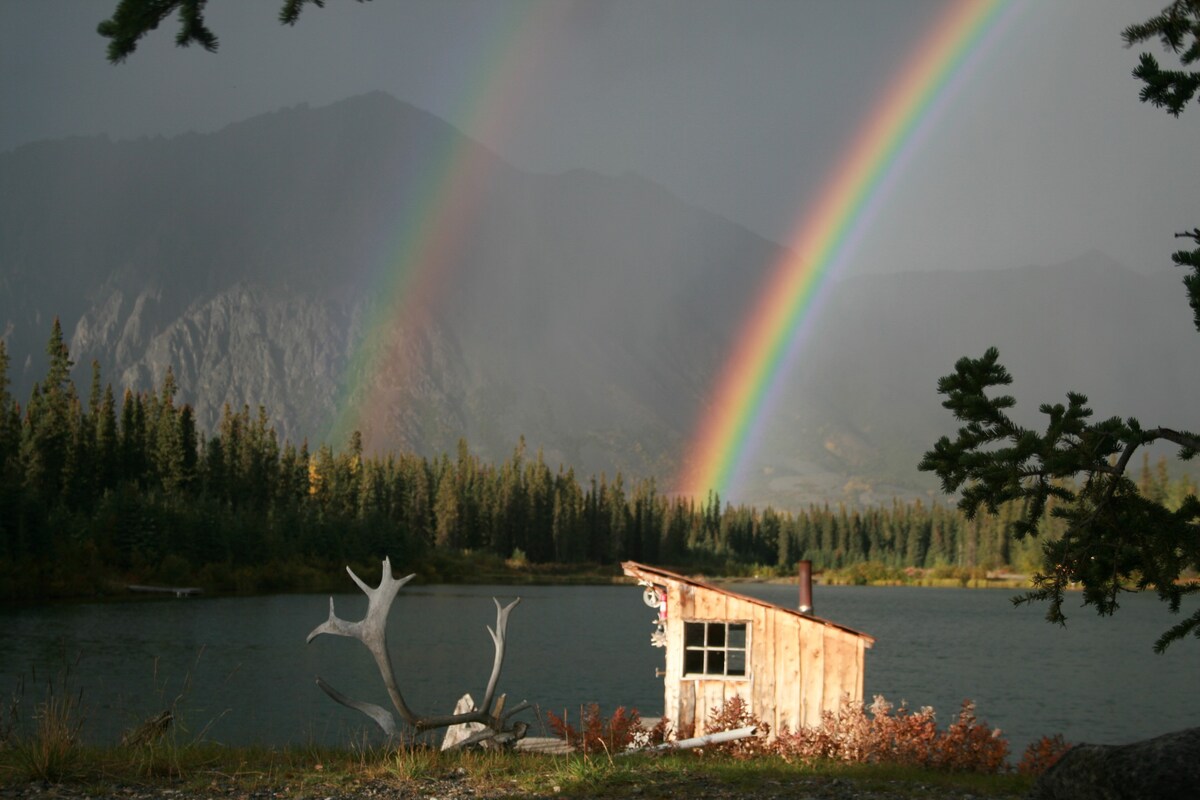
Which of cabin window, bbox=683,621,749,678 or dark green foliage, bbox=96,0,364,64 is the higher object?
dark green foliage, bbox=96,0,364,64

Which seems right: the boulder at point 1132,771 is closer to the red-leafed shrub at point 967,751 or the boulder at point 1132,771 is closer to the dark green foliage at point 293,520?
the dark green foliage at point 293,520

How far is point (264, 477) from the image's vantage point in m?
111

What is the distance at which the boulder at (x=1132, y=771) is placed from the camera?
7281 mm

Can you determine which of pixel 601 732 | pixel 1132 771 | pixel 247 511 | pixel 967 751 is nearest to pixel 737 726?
pixel 601 732

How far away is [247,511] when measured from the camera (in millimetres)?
93438

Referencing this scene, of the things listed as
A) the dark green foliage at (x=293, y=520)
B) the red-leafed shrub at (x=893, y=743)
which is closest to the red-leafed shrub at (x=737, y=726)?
the red-leafed shrub at (x=893, y=743)

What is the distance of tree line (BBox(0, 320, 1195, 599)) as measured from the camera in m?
73.2

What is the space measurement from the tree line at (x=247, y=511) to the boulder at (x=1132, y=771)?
45.7 feet

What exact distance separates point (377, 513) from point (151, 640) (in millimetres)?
66618

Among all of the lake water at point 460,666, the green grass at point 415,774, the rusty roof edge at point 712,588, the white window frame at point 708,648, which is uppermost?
the rusty roof edge at point 712,588

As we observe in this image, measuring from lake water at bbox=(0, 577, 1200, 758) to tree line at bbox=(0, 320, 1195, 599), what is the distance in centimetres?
755

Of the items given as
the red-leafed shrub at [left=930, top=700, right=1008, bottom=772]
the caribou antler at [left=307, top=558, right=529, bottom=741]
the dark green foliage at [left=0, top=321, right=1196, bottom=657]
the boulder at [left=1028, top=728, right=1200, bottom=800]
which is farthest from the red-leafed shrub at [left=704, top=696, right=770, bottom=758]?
the boulder at [left=1028, top=728, right=1200, bottom=800]

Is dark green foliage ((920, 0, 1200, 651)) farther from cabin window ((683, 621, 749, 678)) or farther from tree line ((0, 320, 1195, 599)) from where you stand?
tree line ((0, 320, 1195, 599))

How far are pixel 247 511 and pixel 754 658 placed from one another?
82781mm
